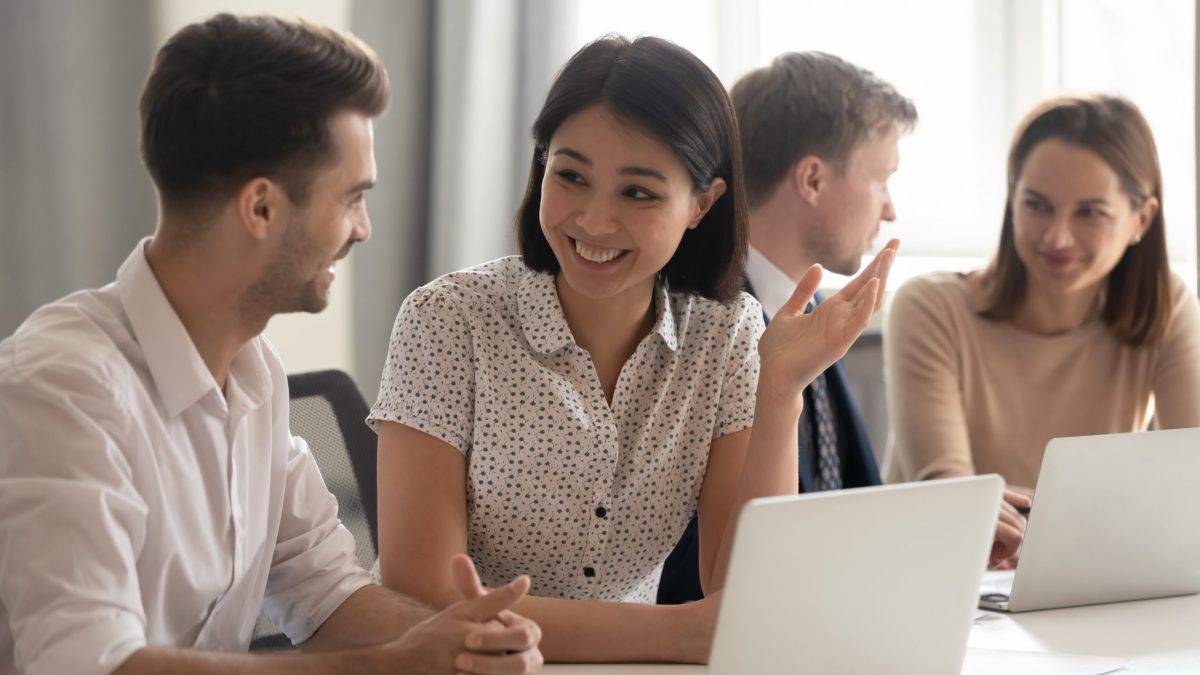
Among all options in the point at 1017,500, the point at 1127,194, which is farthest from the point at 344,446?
the point at 1127,194

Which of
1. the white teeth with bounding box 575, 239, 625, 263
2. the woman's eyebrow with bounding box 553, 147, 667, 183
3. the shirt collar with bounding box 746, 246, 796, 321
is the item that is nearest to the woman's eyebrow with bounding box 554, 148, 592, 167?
the woman's eyebrow with bounding box 553, 147, 667, 183

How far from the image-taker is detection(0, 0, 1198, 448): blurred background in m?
2.79

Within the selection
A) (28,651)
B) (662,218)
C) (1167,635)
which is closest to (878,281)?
(662,218)

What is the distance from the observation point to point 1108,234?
245 centimetres

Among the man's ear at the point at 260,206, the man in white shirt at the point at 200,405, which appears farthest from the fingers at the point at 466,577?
the man's ear at the point at 260,206

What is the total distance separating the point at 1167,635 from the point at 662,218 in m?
0.76

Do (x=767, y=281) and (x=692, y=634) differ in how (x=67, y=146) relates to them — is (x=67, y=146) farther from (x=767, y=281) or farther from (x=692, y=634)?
(x=692, y=634)

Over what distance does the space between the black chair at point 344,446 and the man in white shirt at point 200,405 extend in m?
0.27

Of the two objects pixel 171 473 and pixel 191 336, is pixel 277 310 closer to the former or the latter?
pixel 191 336

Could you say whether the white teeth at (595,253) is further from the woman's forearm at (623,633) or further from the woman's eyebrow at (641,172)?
the woman's forearm at (623,633)

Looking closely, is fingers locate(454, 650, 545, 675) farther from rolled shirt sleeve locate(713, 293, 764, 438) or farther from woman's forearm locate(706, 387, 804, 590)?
rolled shirt sleeve locate(713, 293, 764, 438)

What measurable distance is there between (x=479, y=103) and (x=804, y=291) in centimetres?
171

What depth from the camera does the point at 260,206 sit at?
4.30 feet

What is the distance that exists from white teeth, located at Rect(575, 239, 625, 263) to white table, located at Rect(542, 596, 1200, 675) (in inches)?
21.3
